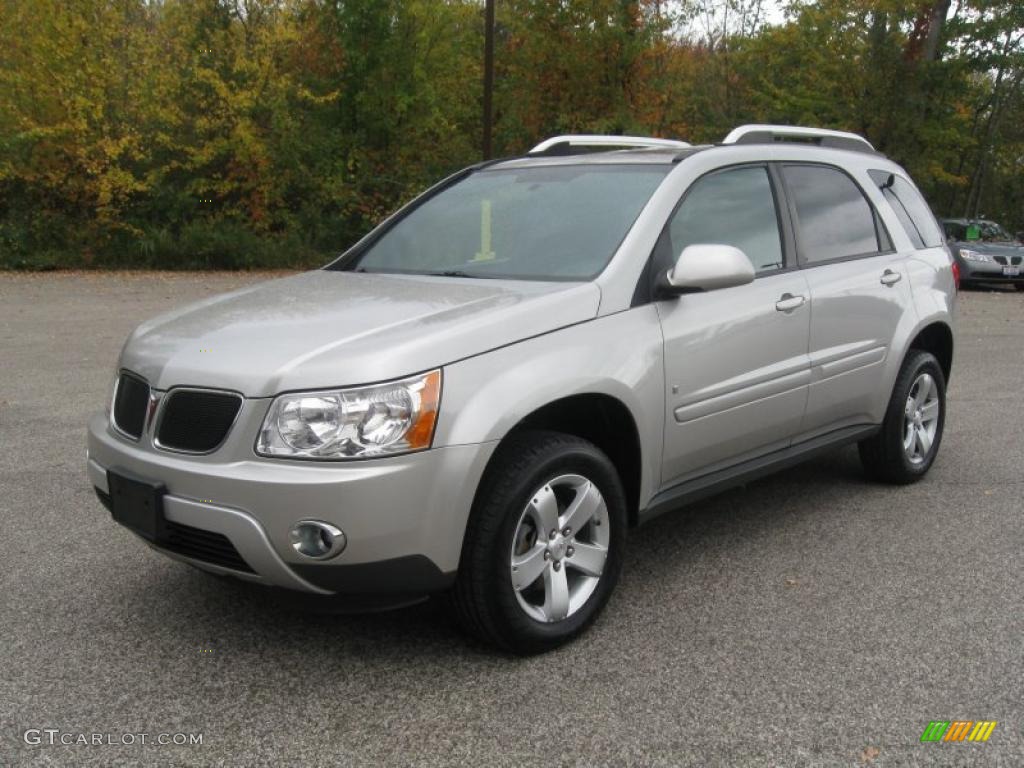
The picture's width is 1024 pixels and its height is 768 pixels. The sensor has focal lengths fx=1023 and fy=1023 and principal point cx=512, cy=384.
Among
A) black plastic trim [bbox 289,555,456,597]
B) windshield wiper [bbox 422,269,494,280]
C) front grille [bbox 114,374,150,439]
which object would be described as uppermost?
windshield wiper [bbox 422,269,494,280]

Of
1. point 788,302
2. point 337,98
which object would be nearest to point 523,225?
point 788,302

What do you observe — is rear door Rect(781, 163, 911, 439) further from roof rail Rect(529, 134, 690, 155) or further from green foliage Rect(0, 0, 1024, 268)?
green foliage Rect(0, 0, 1024, 268)

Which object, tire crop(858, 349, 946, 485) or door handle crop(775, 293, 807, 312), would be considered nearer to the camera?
door handle crop(775, 293, 807, 312)

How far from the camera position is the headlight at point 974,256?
65.2ft

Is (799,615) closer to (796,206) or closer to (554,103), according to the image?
(796,206)

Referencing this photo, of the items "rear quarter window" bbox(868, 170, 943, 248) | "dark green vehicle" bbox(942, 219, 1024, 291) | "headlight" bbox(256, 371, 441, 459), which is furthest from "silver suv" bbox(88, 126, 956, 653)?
"dark green vehicle" bbox(942, 219, 1024, 291)

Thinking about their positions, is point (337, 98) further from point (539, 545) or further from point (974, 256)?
point (539, 545)

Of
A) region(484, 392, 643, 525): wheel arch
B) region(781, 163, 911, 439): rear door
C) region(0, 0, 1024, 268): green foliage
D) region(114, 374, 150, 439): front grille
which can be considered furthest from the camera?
region(0, 0, 1024, 268): green foliage

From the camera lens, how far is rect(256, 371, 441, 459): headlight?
9.84 ft

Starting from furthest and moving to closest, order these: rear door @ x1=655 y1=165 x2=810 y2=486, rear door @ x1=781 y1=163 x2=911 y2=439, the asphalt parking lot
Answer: rear door @ x1=781 y1=163 x2=911 y2=439 → rear door @ x1=655 y1=165 x2=810 y2=486 → the asphalt parking lot

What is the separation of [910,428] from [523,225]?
2.57 meters

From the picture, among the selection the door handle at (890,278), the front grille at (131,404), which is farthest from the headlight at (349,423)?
the door handle at (890,278)

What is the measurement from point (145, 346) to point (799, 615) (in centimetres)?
253

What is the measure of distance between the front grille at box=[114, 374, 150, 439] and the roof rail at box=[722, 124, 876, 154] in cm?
268
